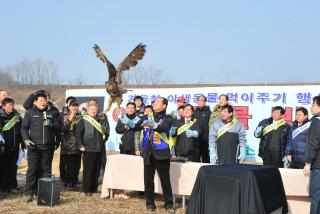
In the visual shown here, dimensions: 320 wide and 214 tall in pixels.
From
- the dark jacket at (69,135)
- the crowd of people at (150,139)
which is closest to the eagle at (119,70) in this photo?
the crowd of people at (150,139)

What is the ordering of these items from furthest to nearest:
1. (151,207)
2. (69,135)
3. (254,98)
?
(254,98), (69,135), (151,207)

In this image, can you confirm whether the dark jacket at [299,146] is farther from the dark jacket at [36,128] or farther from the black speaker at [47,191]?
the dark jacket at [36,128]

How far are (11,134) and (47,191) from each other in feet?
4.78

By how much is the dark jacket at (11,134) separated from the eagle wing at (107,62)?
6.13 ft

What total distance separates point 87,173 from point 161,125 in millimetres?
2168

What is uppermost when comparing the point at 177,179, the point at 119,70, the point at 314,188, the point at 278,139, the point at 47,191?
the point at 119,70

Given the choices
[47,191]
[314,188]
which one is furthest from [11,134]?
[314,188]

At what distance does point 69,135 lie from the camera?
27.1 ft

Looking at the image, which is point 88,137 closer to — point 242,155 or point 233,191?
point 242,155

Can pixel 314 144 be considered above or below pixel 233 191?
above

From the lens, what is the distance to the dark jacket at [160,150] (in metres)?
6.13

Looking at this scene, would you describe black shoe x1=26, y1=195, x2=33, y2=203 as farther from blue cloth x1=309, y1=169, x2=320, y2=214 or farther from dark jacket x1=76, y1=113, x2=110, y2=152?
blue cloth x1=309, y1=169, x2=320, y2=214

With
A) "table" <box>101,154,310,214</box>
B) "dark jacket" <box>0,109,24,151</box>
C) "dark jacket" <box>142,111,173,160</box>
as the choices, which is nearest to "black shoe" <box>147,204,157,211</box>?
"table" <box>101,154,310,214</box>

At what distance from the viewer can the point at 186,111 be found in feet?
23.7
